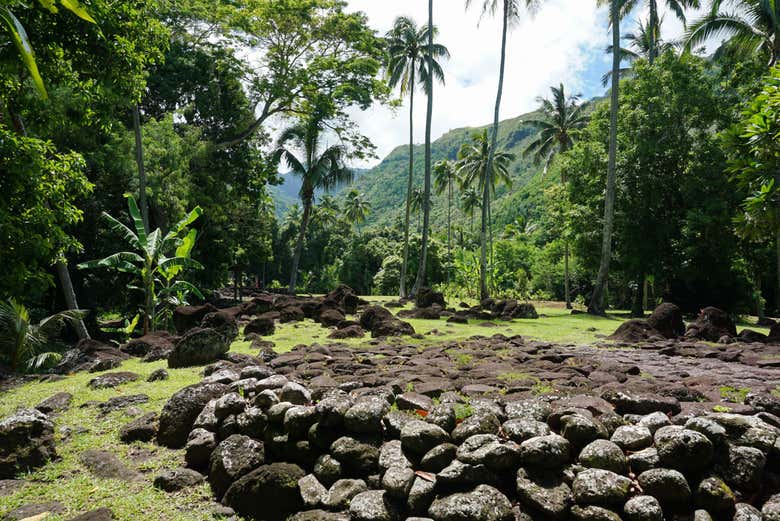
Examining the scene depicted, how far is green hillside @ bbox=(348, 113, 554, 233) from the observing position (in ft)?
266

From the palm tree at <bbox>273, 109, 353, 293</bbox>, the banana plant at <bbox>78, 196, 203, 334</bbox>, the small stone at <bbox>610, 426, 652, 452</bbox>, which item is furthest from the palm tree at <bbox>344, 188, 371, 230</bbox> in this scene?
the small stone at <bbox>610, 426, 652, 452</bbox>

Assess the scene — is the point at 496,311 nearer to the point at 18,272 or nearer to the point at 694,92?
the point at 694,92

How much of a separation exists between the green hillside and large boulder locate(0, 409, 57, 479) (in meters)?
64.3

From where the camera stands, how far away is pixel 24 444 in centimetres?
543

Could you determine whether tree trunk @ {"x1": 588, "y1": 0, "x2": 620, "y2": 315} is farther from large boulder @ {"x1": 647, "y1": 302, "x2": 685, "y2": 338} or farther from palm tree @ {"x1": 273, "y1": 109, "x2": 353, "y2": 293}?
palm tree @ {"x1": 273, "y1": 109, "x2": 353, "y2": 293}

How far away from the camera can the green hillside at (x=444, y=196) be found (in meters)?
80.9

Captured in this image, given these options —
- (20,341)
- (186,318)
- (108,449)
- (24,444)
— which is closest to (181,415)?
(108,449)

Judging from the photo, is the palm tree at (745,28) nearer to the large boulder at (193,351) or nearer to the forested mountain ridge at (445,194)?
the large boulder at (193,351)

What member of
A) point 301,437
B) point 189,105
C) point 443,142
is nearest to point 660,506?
point 301,437

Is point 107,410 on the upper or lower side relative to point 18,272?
lower

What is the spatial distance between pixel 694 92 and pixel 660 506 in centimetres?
2310

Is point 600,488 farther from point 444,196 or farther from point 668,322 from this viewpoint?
point 444,196

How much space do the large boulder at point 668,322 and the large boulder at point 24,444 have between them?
1315 centimetres

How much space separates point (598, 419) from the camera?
4.87 metres
